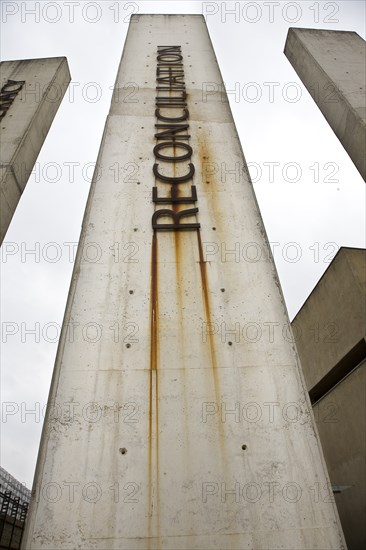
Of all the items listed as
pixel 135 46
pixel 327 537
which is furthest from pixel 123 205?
pixel 135 46

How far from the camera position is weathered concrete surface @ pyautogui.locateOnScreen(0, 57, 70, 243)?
5.32 metres

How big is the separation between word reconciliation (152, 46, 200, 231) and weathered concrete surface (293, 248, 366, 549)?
4215mm

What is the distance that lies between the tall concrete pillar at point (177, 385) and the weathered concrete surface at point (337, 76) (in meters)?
2.02

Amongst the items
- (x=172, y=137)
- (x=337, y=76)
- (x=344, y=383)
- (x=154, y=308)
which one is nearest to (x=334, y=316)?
(x=344, y=383)

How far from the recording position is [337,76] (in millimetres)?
6707

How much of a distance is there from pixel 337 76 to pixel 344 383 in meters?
5.94

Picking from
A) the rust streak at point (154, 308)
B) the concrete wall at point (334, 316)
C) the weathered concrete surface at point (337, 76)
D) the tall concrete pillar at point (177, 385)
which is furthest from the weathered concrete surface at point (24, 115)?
the concrete wall at point (334, 316)

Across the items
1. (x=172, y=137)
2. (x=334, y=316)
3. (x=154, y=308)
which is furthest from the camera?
(x=334, y=316)

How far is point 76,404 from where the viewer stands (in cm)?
315

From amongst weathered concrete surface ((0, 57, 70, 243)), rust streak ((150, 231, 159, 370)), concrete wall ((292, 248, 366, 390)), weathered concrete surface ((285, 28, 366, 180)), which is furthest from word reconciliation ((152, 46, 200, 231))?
concrete wall ((292, 248, 366, 390))

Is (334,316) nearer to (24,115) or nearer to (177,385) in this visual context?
(177,385)

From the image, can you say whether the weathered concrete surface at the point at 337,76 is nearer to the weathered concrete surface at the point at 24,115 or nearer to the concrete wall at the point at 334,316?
the concrete wall at the point at 334,316

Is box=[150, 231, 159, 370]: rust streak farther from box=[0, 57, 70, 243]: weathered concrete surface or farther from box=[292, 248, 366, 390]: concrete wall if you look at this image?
box=[292, 248, 366, 390]: concrete wall

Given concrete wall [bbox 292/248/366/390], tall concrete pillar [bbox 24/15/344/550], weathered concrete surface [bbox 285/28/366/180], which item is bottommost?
tall concrete pillar [bbox 24/15/344/550]
